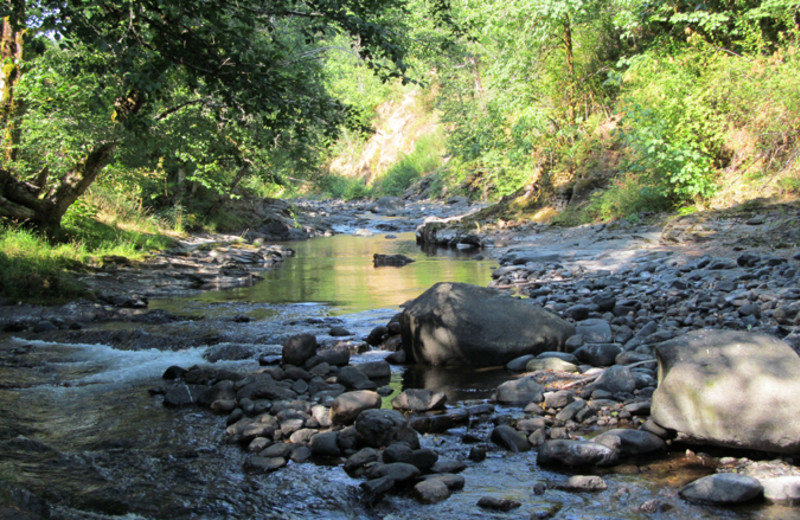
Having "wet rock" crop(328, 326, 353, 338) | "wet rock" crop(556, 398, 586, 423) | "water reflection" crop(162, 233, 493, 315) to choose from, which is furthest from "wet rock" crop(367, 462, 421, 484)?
"water reflection" crop(162, 233, 493, 315)

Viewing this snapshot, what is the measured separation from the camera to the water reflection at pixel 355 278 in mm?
11094

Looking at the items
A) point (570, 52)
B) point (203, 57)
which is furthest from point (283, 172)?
point (203, 57)

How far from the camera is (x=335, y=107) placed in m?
6.37

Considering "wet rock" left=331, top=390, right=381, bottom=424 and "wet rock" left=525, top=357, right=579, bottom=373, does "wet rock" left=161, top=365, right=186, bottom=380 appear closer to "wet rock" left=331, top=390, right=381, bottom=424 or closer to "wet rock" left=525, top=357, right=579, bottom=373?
"wet rock" left=331, top=390, right=381, bottom=424

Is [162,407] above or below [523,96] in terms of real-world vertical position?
below

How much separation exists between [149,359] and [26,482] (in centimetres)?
327

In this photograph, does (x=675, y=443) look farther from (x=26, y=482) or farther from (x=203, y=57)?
(x=203, y=57)

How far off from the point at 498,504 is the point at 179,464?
214cm

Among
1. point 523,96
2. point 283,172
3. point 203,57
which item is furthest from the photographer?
point 283,172

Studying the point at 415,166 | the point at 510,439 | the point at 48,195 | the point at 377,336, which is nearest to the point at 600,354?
the point at 510,439

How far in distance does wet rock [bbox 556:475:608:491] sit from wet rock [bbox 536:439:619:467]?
20 cm

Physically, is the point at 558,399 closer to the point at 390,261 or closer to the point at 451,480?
the point at 451,480

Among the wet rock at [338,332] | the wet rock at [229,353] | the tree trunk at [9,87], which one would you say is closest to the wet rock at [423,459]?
the wet rock at [229,353]

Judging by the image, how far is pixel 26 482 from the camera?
3.70 m
